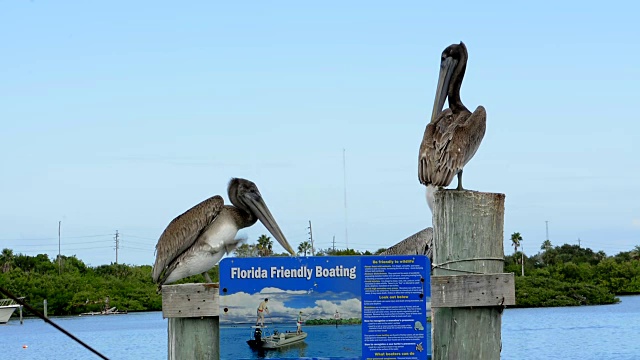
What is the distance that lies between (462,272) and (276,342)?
1.14m

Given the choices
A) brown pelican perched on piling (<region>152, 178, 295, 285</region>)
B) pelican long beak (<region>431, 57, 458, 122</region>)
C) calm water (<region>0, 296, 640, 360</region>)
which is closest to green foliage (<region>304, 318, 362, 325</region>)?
brown pelican perched on piling (<region>152, 178, 295, 285</region>)

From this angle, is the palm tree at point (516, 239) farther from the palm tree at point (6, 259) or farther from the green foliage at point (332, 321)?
the green foliage at point (332, 321)

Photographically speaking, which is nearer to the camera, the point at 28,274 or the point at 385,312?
the point at 385,312

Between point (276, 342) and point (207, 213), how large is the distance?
53.7 inches

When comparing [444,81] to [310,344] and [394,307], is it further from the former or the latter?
[310,344]

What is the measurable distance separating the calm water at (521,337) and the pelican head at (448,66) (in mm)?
26416

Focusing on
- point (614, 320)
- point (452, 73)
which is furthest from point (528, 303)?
point (452, 73)

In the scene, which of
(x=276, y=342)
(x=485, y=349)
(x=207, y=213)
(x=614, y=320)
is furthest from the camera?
(x=614, y=320)

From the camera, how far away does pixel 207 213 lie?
20.1ft

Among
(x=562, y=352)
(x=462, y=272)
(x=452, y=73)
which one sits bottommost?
(x=562, y=352)

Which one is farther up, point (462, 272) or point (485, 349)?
point (462, 272)

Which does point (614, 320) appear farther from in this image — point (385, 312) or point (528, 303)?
point (385, 312)

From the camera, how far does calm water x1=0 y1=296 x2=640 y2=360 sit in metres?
A: 38.2

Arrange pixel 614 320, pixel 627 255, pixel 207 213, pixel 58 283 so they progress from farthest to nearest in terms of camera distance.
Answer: pixel 627 255, pixel 58 283, pixel 614 320, pixel 207 213
